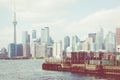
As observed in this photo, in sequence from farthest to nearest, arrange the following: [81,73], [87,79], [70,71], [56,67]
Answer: [56,67]
[70,71]
[81,73]
[87,79]

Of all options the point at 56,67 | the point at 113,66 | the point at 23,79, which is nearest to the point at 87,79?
the point at 113,66

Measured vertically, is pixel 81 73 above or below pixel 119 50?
below

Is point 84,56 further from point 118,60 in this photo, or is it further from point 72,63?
point 118,60

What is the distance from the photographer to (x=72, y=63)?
152m

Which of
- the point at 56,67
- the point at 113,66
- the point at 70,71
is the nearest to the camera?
the point at 113,66

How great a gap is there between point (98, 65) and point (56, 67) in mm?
35177

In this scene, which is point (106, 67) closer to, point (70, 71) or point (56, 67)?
point (70, 71)

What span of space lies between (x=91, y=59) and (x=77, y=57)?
8.19 m

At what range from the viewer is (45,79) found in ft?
376

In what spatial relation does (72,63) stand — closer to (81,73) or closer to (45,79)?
(81,73)

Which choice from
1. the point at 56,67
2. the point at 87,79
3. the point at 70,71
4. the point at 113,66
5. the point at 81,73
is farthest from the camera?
the point at 56,67

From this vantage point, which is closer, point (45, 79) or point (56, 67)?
point (45, 79)

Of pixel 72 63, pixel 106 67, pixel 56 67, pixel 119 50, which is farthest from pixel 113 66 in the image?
pixel 56 67

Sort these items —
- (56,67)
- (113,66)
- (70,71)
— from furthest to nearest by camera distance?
(56,67) → (70,71) → (113,66)
